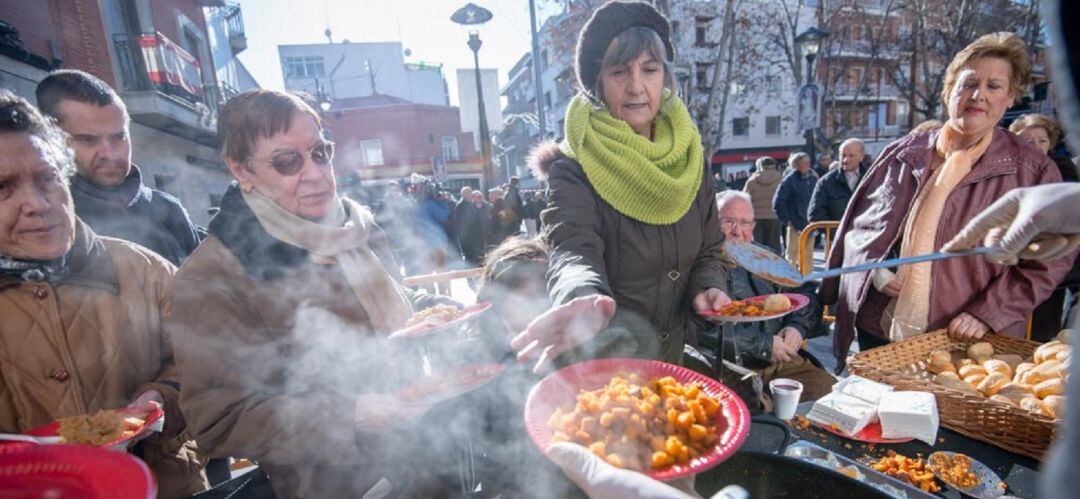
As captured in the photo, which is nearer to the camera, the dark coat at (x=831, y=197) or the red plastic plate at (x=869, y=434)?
the red plastic plate at (x=869, y=434)

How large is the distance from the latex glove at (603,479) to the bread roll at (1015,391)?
5.73 ft

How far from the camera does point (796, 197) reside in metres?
7.49

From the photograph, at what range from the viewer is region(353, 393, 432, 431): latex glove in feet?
4.61

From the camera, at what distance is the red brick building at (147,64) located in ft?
21.8

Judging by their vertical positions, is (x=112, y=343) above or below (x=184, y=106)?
below

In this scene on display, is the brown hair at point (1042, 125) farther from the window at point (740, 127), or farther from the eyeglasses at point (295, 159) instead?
the window at point (740, 127)

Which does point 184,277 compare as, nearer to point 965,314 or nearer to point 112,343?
point 112,343

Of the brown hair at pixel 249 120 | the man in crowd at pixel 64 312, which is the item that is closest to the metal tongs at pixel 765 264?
the brown hair at pixel 249 120

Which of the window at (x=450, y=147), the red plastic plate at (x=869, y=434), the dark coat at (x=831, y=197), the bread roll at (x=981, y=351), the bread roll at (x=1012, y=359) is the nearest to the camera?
the red plastic plate at (x=869, y=434)

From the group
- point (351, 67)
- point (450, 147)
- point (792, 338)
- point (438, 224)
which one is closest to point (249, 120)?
point (792, 338)

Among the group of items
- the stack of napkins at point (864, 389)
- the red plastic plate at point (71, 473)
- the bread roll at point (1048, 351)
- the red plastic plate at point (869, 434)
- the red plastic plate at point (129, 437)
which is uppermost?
the red plastic plate at point (71, 473)

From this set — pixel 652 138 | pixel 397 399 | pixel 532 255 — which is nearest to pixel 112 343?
pixel 397 399

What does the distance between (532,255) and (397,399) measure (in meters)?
1.03

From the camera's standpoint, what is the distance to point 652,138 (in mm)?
2107
